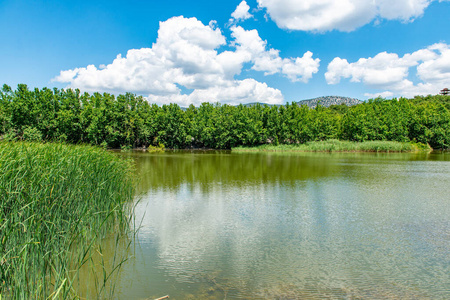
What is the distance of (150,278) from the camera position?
513 cm

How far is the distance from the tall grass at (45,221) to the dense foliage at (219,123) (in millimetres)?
43586

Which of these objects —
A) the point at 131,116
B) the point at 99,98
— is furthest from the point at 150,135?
the point at 99,98

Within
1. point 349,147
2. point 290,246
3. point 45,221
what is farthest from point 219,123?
point 45,221

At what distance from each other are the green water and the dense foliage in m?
41.1

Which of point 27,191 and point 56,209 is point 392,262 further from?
point 27,191

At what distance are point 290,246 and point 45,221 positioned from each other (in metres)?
4.95

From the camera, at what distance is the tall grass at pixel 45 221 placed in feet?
11.4

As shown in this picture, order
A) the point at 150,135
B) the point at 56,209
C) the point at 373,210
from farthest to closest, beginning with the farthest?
the point at 150,135 → the point at 373,210 → the point at 56,209

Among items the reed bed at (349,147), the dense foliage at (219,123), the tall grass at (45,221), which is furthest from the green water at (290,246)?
the dense foliage at (219,123)

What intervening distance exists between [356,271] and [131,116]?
51860 mm

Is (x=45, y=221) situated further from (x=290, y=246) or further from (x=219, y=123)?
(x=219, y=123)

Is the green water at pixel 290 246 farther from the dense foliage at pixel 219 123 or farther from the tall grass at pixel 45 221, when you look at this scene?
the dense foliage at pixel 219 123

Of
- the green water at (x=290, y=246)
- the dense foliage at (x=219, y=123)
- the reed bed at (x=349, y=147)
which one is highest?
the dense foliage at (x=219, y=123)

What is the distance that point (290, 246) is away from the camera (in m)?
6.60
